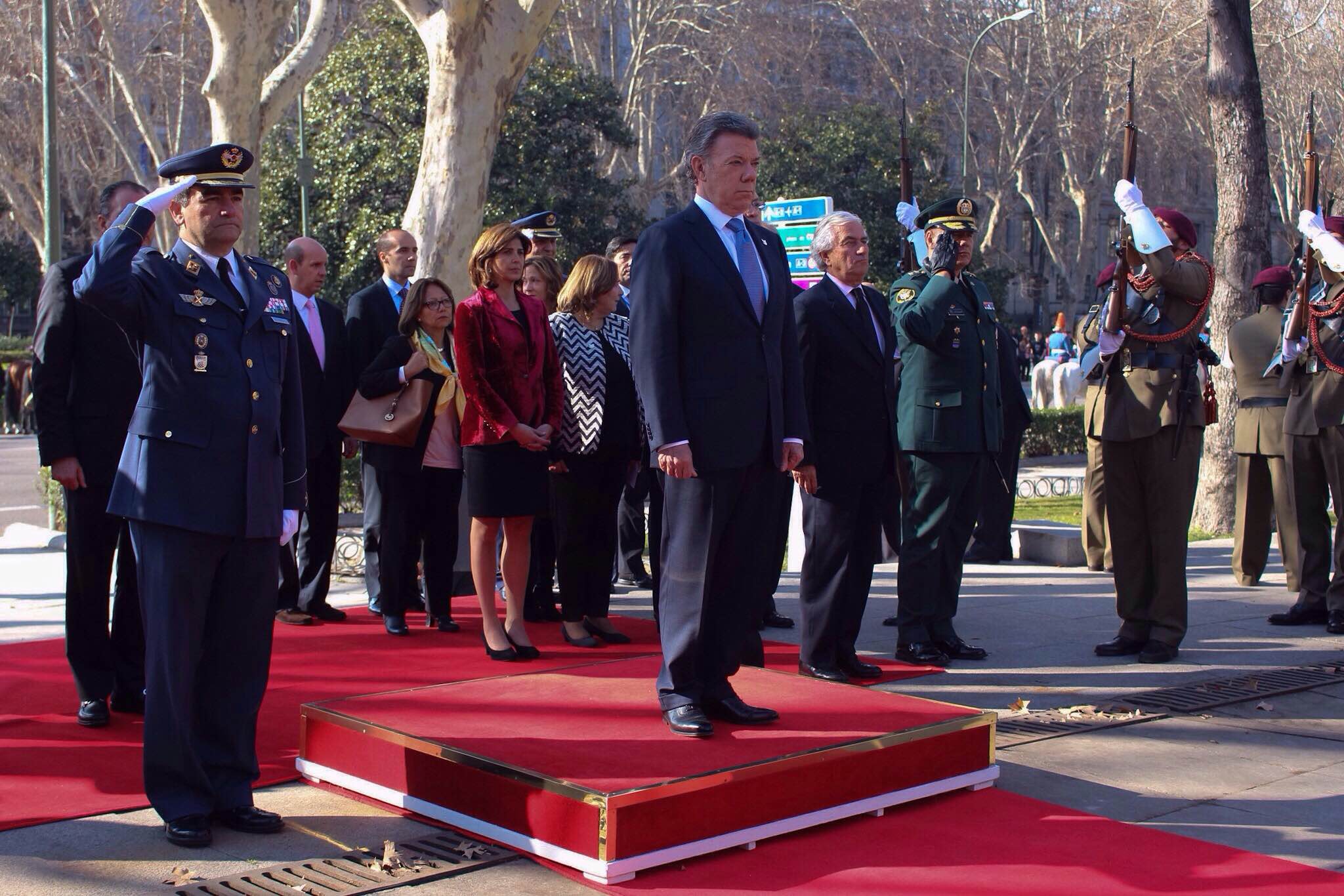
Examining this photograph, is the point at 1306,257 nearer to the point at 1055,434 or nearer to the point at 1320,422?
the point at 1320,422

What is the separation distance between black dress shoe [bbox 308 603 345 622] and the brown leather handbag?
43.8 inches

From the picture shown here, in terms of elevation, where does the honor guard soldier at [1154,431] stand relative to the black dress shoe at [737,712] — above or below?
above

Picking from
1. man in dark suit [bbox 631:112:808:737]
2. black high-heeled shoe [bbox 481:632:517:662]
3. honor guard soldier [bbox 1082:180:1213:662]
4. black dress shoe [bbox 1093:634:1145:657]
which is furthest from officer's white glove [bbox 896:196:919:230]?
A: man in dark suit [bbox 631:112:808:737]

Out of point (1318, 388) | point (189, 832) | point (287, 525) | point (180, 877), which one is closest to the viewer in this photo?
point (180, 877)

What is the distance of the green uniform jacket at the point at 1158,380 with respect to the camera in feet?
23.0

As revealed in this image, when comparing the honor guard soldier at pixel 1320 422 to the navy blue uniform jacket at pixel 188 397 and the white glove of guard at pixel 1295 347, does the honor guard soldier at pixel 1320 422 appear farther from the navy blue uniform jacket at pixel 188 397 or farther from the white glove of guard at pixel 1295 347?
the navy blue uniform jacket at pixel 188 397

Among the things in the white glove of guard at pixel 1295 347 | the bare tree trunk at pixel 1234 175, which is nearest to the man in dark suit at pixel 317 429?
the white glove of guard at pixel 1295 347

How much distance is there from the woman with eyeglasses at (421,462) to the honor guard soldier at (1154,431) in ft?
10.7

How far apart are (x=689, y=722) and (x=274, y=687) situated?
249 centimetres

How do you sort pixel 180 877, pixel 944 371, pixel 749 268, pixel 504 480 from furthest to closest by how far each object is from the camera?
pixel 944 371 < pixel 504 480 < pixel 749 268 < pixel 180 877

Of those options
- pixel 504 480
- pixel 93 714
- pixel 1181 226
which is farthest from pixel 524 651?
pixel 1181 226

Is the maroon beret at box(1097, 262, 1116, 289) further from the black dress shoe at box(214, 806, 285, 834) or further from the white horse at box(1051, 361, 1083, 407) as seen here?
the white horse at box(1051, 361, 1083, 407)

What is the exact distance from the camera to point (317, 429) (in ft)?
24.6

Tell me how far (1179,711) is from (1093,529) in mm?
4120
